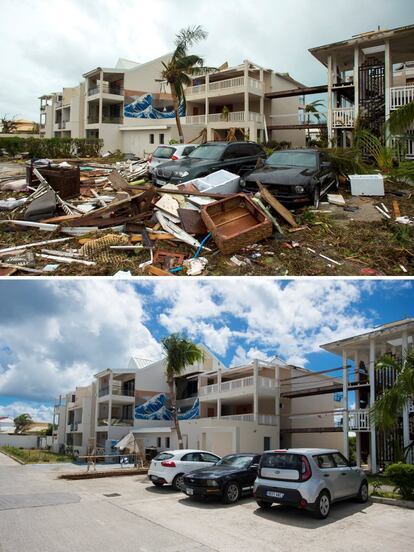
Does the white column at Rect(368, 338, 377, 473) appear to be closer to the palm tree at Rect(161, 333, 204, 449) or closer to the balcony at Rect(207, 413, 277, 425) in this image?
the balcony at Rect(207, 413, 277, 425)

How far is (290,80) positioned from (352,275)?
42278 millimetres

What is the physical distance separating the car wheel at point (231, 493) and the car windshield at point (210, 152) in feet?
33.3

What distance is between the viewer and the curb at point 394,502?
1004 centimetres

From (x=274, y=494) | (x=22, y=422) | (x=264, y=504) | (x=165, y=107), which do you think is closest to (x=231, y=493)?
(x=264, y=504)

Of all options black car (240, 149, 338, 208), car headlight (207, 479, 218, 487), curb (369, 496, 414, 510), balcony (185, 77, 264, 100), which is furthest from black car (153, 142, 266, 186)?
balcony (185, 77, 264, 100)

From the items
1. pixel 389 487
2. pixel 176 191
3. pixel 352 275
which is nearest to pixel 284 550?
pixel 352 275

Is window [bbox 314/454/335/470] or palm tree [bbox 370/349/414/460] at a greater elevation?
palm tree [bbox 370/349/414/460]

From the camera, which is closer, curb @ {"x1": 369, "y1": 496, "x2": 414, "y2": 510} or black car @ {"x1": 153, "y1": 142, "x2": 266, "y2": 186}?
curb @ {"x1": 369, "y1": 496, "x2": 414, "y2": 510}

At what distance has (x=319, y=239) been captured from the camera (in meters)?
11.4

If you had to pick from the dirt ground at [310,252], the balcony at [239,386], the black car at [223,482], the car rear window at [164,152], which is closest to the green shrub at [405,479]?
the black car at [223,482]

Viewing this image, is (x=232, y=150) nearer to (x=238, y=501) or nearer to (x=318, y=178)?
(x=318, y=178)

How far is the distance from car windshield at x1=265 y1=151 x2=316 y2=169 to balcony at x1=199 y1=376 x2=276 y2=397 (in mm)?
11775

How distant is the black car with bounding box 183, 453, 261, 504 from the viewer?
10.9 meters

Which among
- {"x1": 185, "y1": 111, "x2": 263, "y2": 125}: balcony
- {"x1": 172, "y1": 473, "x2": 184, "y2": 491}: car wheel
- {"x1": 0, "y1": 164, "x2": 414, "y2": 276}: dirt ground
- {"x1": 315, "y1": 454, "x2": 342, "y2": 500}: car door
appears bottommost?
{"x1": 172, "y1": 473, "x2": 184, "y2": 491}: car wheel
